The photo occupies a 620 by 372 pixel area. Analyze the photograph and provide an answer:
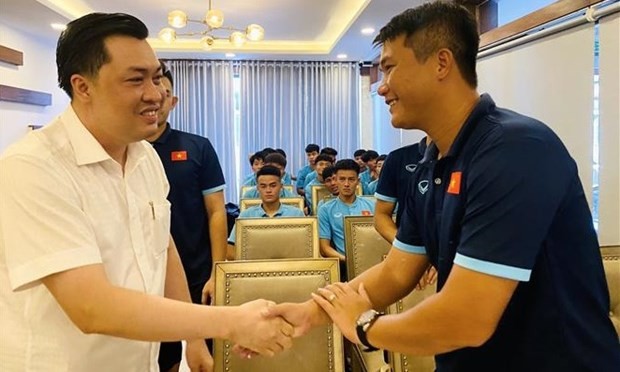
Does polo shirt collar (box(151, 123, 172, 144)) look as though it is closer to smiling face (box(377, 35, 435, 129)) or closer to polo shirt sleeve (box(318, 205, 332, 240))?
smiling face (box(377, 35, 435, 129))

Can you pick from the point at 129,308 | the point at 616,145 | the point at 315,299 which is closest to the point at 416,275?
the point at 315,299

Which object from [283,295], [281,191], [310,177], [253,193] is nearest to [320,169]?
[310,177]

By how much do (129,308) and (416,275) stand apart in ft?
2.50

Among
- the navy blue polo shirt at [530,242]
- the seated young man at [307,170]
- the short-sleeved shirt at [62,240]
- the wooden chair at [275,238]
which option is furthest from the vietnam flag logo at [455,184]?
the seated young man at [307,170]

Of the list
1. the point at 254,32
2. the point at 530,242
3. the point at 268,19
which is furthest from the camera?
the point at 268,19

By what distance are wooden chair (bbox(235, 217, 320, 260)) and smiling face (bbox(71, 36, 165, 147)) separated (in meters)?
1.64

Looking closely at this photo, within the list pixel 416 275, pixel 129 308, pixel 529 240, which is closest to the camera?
pixel 529 240

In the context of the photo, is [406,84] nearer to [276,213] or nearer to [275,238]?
[275,238]

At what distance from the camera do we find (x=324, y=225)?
3773mm

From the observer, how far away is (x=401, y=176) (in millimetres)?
2746

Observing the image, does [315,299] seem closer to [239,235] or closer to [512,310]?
[512,310]

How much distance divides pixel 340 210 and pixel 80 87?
289 centimetres

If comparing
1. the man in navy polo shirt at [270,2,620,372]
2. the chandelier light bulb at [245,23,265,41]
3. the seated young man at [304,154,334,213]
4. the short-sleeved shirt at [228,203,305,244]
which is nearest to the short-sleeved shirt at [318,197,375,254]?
the short-sleeved shirt at [228,203,305,244]

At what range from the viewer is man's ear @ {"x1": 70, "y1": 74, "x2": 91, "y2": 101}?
109 centimetres
